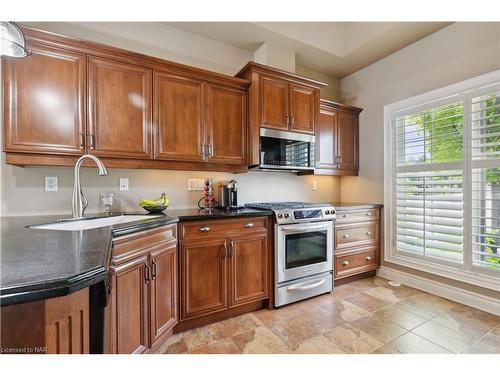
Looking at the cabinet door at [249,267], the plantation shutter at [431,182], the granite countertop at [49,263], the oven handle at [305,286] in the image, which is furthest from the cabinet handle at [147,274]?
the plantation shutter at [431,182]

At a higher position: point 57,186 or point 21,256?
point 57,186

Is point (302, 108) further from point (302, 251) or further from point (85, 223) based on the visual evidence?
point (85, 223)

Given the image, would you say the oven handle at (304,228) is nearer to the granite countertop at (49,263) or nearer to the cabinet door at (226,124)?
the cabinet door at (226,124)

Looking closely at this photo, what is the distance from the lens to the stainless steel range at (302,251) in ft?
7.22

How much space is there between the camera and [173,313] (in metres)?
1.75

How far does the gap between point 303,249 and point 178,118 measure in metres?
1.70

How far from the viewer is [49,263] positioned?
2.20ft

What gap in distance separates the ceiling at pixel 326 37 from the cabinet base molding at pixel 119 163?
142cm

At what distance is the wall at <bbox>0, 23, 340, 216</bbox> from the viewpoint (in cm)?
186

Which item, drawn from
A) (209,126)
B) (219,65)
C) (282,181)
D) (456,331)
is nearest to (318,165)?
(282,181)

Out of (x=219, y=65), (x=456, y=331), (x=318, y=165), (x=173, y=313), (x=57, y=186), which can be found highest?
(x=219, y=65)

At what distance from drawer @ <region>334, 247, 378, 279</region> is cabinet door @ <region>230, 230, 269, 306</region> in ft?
3.10
